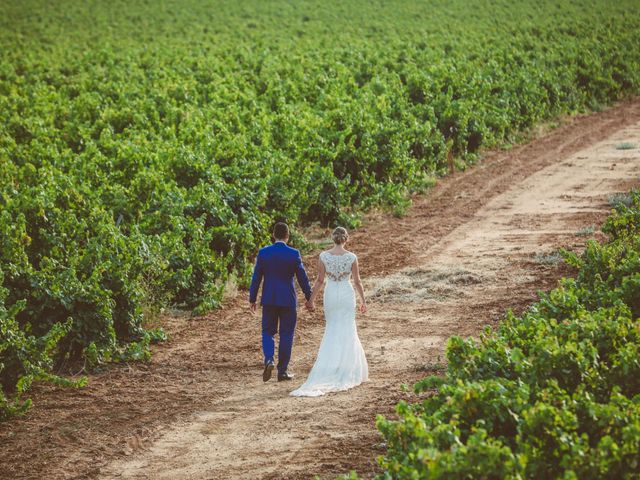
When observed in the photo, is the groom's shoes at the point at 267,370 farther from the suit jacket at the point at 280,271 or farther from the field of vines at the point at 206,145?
the field of vines at the point at 206,145

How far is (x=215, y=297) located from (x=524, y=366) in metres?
8.29

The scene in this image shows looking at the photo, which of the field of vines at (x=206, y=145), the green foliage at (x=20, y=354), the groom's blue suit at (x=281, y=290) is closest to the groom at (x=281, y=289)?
the groom's blue suit at (x=281, y=290)

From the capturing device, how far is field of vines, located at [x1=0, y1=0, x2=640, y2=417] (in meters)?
13.8

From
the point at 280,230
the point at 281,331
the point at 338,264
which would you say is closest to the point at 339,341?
the point at 281,331

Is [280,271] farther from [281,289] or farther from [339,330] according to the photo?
[339,330]

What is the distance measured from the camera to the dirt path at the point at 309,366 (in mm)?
10305

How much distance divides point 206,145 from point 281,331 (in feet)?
27.1

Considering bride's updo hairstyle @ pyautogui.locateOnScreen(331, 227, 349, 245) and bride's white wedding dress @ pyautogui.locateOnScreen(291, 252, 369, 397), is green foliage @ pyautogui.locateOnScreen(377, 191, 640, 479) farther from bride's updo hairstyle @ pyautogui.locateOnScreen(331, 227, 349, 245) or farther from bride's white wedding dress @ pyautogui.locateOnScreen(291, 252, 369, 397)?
bride's updo hairstyle @ pyautogui.locateOnScreen(331, 227, 349, 245)

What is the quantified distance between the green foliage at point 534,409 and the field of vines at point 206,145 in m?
5.36

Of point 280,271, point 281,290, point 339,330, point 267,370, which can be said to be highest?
point 280,271

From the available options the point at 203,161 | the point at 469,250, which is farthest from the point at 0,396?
the point at 469,250

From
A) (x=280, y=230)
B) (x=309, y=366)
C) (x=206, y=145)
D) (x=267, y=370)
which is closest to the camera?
(x=267, y=370)

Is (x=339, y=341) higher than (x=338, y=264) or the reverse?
the reverse

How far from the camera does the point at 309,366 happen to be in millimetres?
13359
